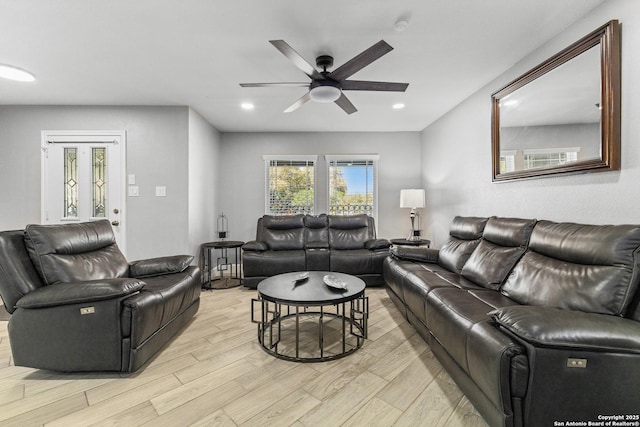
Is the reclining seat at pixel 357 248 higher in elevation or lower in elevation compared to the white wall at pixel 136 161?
lower

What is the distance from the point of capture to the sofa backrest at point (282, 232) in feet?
14.4

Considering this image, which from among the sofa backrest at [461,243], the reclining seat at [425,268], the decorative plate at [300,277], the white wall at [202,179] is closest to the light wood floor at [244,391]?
the reclining seat at [425,268]

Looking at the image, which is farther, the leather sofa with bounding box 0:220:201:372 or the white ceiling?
the white ceiling

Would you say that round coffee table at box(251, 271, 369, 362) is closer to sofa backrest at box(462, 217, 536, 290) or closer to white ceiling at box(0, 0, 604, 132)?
sofa backrest at box(462, 217, 536, 290)

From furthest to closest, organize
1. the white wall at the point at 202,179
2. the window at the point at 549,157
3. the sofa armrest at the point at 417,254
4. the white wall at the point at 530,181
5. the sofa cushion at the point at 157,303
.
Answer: the white wall at the point at 202,179
the sofa armrest at the point at 417,254
the window at the point at 549,157
the sofa cushion at the point at 157,303
the white wall at the point at 530,181

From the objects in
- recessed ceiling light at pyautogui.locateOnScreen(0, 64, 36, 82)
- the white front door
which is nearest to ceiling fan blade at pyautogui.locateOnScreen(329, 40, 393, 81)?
recessed ceiling light at pyautogui.locateOnScreen(0, 64, 36, 82)

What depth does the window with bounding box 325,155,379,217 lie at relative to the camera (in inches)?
207

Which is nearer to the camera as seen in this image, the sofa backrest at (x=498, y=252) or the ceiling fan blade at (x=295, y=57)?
the ceiling fan blade at (x=295, y=57)

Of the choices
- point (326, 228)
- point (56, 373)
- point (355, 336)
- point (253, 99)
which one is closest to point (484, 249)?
point (355, 336)

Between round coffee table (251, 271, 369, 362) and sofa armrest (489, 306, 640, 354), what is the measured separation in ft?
3.72

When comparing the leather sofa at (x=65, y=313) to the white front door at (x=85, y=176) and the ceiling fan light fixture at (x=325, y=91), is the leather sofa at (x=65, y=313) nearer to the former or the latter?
the white front door at (x=85, y=176)

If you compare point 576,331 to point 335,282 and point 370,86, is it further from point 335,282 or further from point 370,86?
point 370,86

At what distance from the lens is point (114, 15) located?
198 centimetres

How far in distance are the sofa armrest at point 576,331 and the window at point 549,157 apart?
54.4 inches
